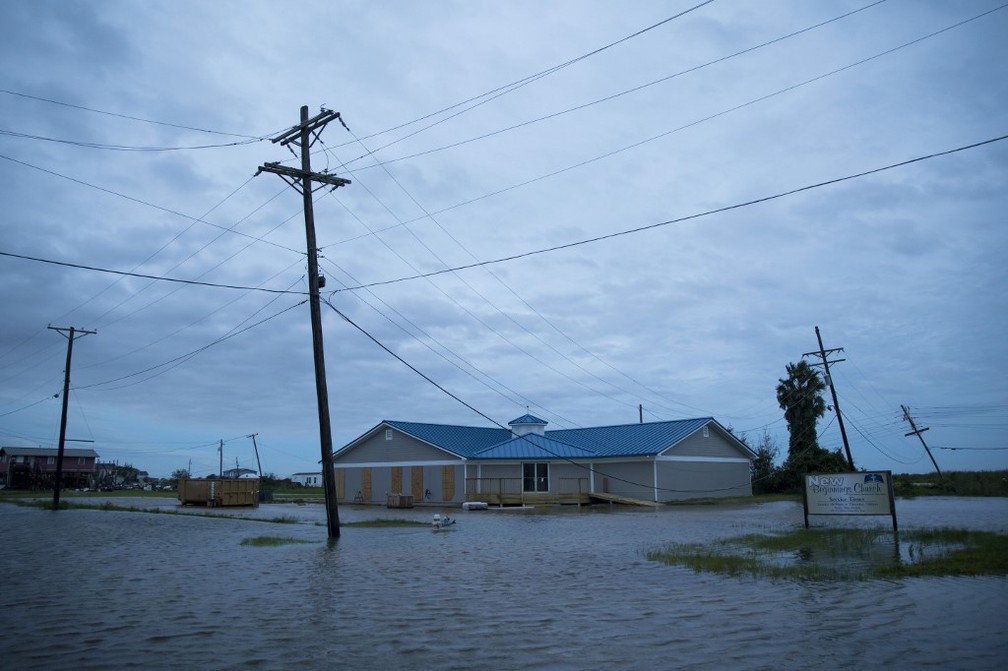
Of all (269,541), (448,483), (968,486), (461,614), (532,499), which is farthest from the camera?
(968,486)

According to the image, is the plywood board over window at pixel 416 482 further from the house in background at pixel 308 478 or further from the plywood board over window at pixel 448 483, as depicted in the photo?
the house in background at pixel 308 478

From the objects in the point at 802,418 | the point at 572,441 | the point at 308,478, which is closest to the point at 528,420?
the point at 572,441

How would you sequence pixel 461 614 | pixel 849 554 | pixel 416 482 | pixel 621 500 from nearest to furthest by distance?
pixel 461 614
pixel 849 554
pixel 621 500
pixel 416 482

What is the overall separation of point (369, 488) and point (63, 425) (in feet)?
63.3

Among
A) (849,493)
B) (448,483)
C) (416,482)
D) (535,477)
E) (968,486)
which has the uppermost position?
(535,477)

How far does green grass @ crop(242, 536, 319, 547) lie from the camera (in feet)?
64.2

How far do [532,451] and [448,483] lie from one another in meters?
5.76

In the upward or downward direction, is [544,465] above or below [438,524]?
above

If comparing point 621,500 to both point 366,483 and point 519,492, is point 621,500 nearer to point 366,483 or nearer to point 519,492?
point 519,492

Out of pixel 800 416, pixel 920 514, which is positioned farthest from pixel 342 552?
pixel 800 416

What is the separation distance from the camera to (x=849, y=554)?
15555 mm

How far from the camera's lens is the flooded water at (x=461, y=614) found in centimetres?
731

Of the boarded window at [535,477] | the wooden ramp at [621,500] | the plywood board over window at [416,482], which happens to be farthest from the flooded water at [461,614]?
the plywood board over window at [416,482]

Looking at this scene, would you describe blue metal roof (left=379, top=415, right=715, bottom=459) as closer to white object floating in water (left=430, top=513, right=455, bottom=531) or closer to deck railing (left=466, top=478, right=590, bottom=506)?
deck railing (left=466, top=478, right=590, bottom=506)
